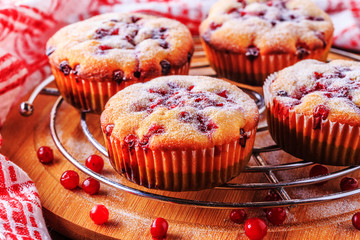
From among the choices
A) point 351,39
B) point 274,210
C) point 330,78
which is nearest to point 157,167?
point 274,210

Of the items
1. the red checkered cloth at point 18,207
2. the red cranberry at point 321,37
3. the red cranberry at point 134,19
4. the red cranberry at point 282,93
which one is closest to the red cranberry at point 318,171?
the red cranberry at point 282,93

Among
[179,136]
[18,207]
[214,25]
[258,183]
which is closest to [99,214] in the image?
[18,207]

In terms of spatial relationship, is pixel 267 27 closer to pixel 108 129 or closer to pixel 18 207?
pixel 108 129

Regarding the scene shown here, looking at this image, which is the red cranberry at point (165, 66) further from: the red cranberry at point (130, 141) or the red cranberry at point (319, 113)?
the red cranberry at point (319, 113)

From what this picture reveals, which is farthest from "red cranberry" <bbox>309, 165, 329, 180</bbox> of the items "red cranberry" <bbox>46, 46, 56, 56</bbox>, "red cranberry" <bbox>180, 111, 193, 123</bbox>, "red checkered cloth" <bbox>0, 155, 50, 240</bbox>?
"red cranberry" <bbox>46, 46, 56, 56</bbox>

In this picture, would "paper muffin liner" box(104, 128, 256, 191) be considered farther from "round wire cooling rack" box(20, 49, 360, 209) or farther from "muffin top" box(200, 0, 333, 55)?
"muffin top" box(200, 0, 333, 55)
